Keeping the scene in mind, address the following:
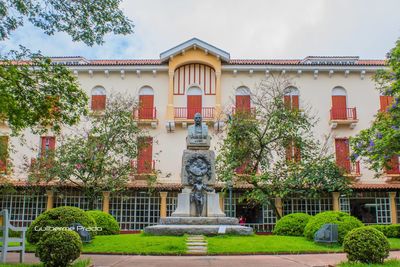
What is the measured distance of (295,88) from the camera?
29.6m

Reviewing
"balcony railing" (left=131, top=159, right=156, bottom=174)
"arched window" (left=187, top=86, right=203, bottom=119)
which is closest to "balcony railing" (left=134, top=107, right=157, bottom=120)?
"arched window" (left=187, top=86, right=203, bottom=119)

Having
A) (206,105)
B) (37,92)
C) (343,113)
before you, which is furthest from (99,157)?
(343,113)

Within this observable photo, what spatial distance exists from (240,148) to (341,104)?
1052cm

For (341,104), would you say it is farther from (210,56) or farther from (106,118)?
(106,118)

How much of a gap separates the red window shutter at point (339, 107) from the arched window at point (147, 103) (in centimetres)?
1217

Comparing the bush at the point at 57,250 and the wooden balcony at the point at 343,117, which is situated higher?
the wooden balcony at the point at 343,117

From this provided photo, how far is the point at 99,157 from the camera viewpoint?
22672 mm

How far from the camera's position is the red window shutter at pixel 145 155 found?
2495cm

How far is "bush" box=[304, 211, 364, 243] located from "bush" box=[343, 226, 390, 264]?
545cm

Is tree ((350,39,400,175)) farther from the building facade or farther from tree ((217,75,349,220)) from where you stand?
the building facade

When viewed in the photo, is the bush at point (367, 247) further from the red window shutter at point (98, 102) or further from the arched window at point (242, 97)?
the red window shutter at point (98, 102)

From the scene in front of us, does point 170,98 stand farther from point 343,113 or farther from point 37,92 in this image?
point 37,92

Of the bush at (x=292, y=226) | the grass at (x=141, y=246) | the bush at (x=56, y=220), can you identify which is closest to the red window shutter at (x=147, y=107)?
the bush at (x=292, y=226)

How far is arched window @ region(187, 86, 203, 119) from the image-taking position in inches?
1144
